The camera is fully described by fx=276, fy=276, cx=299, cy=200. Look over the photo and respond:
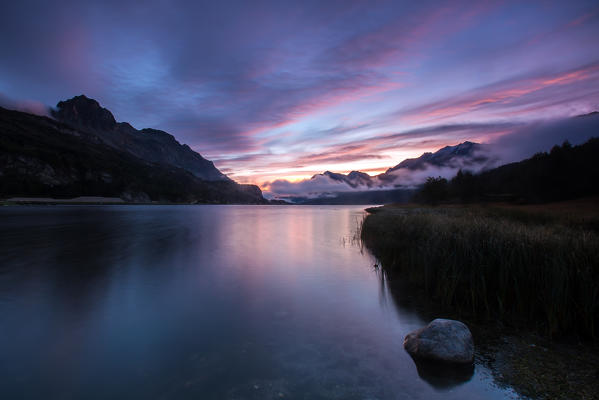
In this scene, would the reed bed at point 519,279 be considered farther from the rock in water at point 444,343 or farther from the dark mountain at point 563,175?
the dark mountain at point 563,175

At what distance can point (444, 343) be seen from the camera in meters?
6.19

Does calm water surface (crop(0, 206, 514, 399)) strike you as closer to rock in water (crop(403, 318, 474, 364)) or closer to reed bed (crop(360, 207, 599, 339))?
rock in water (crop(403, 318, 474, 364))

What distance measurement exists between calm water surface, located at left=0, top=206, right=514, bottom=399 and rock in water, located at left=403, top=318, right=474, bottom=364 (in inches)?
13.9

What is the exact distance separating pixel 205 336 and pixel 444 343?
616 centimetres

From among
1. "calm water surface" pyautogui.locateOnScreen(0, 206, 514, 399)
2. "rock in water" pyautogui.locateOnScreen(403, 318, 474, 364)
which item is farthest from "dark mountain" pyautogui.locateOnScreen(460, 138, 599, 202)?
"rock in water" pyautogui.locateOnScreen(403, 318, 474, 364)

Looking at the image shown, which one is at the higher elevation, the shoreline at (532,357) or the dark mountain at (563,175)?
the dark mountain at (563,175)

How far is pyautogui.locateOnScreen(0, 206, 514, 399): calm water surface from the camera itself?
5.41 metres

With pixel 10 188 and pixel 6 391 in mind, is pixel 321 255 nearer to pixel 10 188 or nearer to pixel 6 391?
pixel 6 391

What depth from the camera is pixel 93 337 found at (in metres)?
7.71

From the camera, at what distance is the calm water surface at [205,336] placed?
5.41 metres

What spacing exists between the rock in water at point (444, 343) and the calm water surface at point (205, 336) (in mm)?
354

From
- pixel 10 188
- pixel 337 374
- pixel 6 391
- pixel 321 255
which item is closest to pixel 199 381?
pixel 337 374

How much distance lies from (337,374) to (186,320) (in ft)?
17.9

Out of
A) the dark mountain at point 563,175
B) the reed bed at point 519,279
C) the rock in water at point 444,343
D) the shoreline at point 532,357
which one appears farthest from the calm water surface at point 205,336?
the dark mountain at point 563,175
